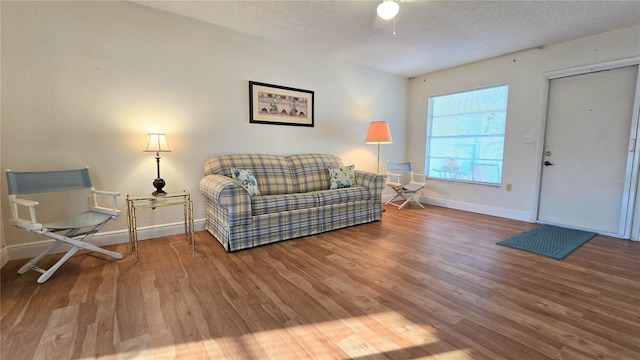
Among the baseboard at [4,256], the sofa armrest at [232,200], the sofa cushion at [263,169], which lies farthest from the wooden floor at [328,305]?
the sofa cushion at [263,169]

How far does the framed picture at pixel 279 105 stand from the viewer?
138 inches

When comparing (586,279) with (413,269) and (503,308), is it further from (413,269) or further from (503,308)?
(413,269)

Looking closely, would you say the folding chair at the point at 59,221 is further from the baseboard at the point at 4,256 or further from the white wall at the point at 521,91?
the white wall at the point at 521,91

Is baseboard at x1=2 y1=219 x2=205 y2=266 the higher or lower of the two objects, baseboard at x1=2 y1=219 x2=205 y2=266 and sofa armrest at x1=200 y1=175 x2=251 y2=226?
the lower

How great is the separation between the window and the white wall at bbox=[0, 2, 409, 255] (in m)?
2.47

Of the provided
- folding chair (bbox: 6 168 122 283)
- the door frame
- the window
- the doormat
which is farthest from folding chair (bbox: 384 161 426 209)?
folding chair (bbox: 6 168 122 283)

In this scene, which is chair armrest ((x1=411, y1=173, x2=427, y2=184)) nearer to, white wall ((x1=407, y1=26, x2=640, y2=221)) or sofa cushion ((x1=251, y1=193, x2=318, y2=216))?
white wall ((x1=407, y1=26, x2=640, y2=221))

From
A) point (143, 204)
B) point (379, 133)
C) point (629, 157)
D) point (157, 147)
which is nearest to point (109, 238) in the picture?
point (143, 204)

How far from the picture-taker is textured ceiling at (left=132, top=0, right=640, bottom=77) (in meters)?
2.63

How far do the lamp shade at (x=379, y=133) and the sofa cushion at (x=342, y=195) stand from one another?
1.00m

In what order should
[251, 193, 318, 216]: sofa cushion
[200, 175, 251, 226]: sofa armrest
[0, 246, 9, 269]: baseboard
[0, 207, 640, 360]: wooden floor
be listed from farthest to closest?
[251, 193, 318, 216]: sofa cushion
[200, 175, 251, 226]: sofa armrest
[0, 246, 9, 269]: baseboard
[0, 207, 640, 360]: wooden floor

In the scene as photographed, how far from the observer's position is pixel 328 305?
1.74m

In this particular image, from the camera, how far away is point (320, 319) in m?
1.60

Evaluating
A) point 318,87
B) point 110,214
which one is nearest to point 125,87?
point 110,214
